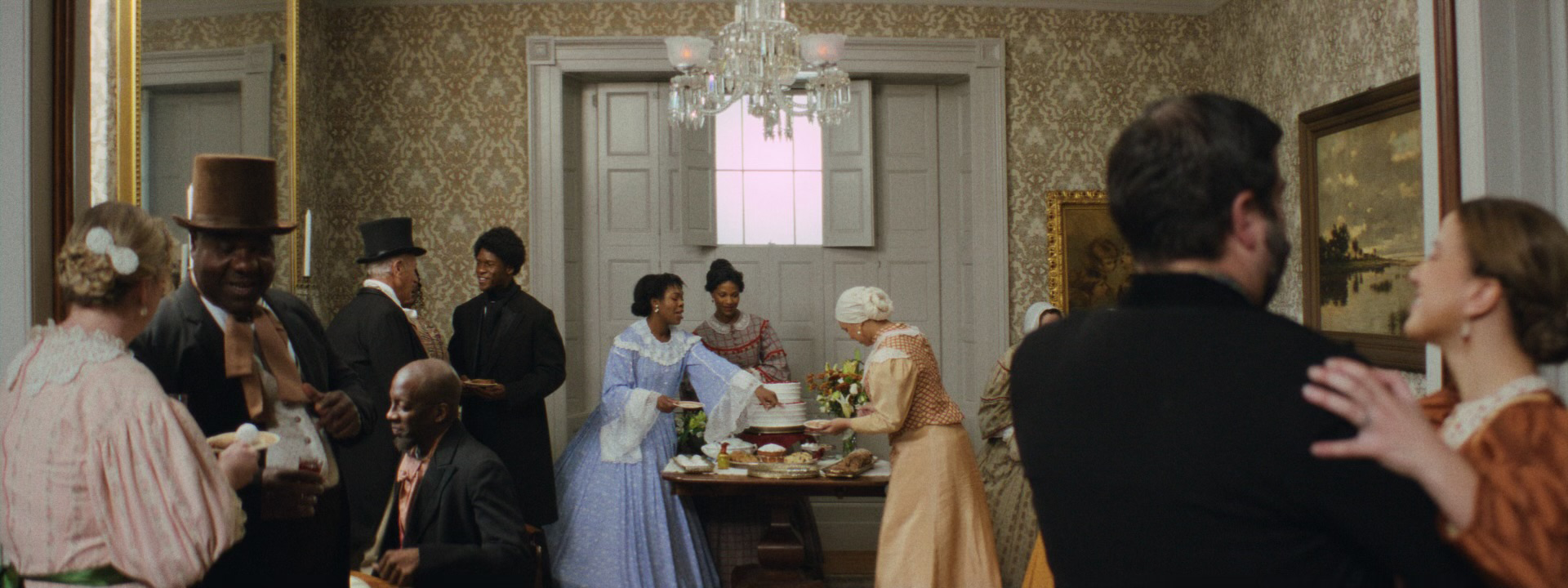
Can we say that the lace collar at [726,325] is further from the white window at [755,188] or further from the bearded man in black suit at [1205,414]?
the bearded man in black suit at [1205,414]

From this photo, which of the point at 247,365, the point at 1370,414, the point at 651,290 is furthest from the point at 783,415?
the point at 1370,414

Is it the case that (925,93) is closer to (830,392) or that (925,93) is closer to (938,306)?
(938,306)

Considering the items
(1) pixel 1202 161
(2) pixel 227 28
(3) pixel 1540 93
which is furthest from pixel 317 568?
(3) pixel 1540 93

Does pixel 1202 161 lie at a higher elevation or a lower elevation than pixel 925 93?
lower

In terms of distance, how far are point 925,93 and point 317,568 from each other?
578 centimetres

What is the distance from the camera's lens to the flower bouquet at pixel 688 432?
5953 millimetres

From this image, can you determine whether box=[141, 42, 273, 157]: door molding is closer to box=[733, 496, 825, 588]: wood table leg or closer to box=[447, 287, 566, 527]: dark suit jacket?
box=[447, 287, 566, 527]: dark suit jacket

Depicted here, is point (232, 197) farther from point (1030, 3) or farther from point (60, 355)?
point (1030, 3)

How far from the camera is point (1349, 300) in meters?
5.66

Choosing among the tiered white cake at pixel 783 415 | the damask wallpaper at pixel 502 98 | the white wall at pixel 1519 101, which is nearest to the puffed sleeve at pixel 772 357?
the tiered white cake at pixel 783 415

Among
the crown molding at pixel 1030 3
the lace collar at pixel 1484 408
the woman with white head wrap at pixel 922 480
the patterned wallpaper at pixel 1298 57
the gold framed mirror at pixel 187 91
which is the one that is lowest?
the woman with white head wrap at pixel 922 480

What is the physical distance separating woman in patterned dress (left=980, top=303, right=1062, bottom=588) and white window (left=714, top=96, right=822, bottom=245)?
2.21 m

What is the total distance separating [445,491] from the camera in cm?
303

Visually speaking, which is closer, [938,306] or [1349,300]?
[1349,300]
